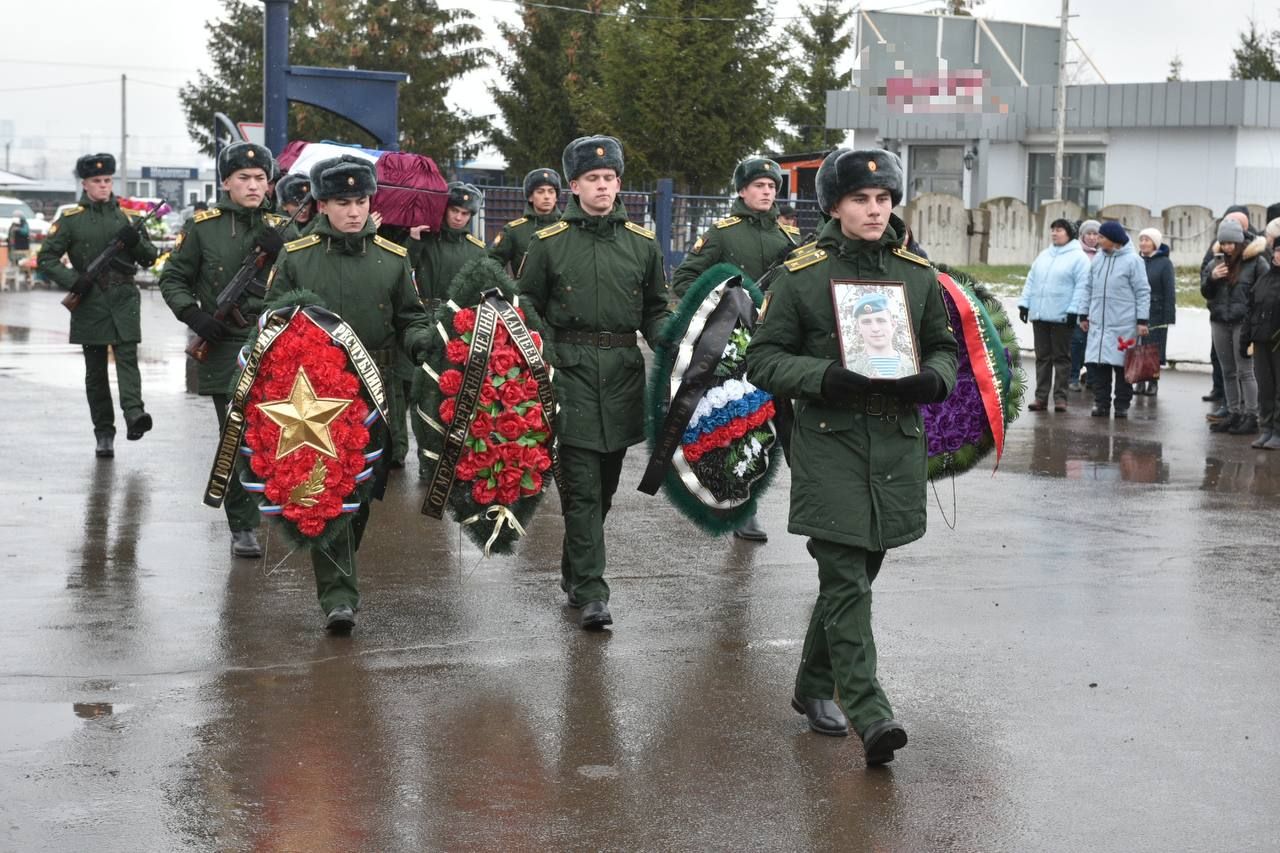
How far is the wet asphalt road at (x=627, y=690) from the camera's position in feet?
16.8

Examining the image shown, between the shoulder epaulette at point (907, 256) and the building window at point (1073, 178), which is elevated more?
the building window at point (1073, 178)

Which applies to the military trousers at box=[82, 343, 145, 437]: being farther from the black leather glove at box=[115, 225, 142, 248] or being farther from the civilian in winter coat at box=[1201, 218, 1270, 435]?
the civilian in winter coat at box=[1201, 218, 1270, 435]

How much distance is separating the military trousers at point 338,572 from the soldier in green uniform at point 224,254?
2010 mm

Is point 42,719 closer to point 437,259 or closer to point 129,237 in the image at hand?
point 437,259

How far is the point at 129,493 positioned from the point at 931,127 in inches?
1422

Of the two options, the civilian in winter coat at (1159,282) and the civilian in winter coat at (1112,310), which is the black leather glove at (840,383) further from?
the civilian in winter coat at (1159,282)

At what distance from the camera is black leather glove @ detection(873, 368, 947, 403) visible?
555 centimetres

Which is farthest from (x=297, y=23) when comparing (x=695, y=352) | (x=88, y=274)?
(x=695, y=352)

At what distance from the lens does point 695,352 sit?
25.2 feet

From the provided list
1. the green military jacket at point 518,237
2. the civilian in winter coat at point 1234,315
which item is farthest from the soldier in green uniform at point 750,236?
the civilian in winter coat at point 1234,315

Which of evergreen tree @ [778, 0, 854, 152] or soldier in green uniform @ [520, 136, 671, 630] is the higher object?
evergreen tree @ [778, 0, 854, 152]

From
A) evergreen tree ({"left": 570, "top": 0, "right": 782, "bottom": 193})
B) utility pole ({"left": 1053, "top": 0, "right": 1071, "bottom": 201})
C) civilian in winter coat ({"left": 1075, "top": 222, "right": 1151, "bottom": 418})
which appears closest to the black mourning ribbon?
civilian in winter coat ({"left": 1075, "top": 222, "right": 1151, "bottom": 418})

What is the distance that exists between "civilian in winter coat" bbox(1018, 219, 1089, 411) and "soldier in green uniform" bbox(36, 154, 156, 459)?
837cm

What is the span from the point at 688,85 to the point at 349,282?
2585cm
